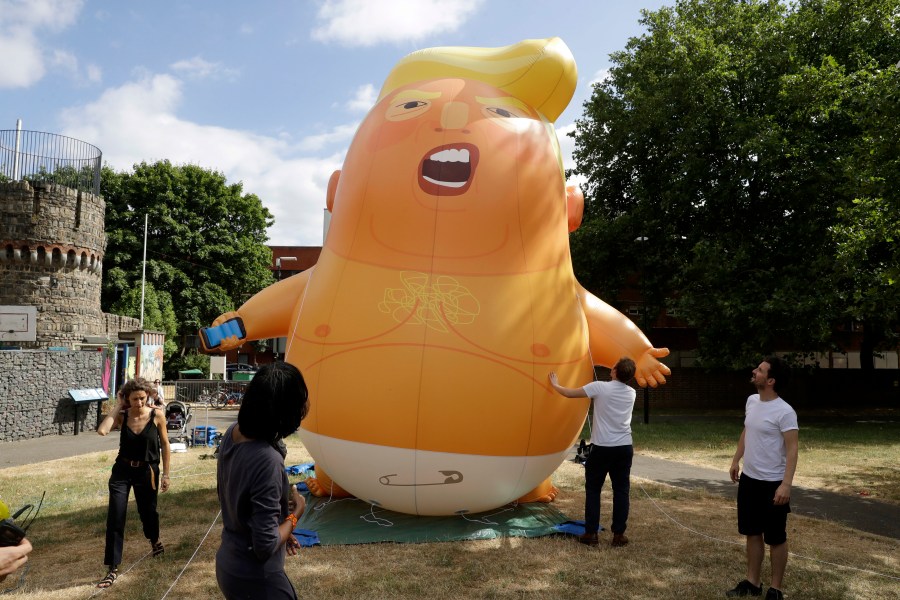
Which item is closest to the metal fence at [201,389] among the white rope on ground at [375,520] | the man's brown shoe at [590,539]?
the white rope on ground at [375,520]

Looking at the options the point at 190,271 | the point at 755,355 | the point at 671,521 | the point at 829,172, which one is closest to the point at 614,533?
the point at 671,521

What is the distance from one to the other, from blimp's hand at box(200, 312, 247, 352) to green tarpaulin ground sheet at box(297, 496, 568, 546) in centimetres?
194

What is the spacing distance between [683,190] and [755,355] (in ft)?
18.3

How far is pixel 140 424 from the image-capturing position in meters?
5.41

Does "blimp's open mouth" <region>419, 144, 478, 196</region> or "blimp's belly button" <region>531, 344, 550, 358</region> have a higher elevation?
"blimp's open mouth" <region>419, 144, 478, 196</region>

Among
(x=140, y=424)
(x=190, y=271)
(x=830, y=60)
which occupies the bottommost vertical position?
(x=140, y=424)

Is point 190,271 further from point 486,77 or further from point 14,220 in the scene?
point 486,77

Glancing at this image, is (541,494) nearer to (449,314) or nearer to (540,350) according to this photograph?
(540,350)

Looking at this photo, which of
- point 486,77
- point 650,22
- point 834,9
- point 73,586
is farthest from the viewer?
point 650,22

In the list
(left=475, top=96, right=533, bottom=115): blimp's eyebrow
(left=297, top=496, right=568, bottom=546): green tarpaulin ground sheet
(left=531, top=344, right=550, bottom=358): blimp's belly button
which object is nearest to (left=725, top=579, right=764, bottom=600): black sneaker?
(left=297, top=496, right=568, bottom=546): green tarpaulin ground sheet

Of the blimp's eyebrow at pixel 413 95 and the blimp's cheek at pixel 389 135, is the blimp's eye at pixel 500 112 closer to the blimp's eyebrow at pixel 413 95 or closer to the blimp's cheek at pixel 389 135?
the blimp's eyebrow at pixel 413 95

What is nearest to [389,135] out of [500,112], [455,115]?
[455,115]

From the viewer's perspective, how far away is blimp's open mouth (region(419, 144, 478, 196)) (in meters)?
6.13

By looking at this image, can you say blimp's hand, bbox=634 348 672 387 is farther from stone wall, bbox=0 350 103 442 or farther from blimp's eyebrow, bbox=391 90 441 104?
stone wall, bbox=0 350 103 442
